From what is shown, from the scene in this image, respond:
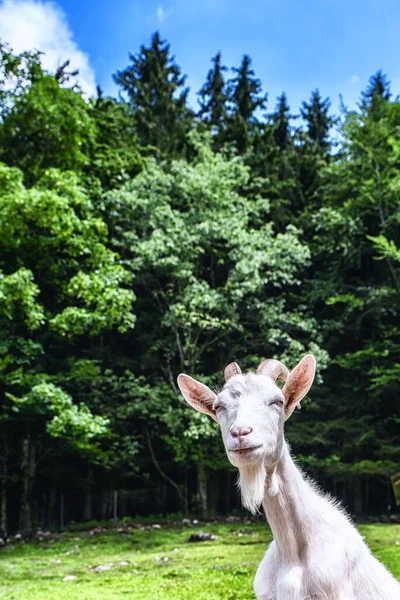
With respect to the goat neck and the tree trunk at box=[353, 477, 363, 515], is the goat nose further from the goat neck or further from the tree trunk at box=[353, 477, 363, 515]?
the tree trunk at box=[353, 477, 363, 515]

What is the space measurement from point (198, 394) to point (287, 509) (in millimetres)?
717

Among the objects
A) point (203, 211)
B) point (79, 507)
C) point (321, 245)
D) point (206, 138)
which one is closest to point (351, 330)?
point (321, 245)

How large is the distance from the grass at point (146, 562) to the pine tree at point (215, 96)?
15.5m

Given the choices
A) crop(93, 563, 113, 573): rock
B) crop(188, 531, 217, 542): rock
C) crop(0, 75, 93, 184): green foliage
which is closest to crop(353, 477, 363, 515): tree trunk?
crop(188, 531, 217, 542): rock

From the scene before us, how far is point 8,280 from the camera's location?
40.3 feet

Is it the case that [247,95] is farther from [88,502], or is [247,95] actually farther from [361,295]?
[88,502]

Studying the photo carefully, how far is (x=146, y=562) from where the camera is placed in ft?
31.5

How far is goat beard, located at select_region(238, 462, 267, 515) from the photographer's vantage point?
2.67 m

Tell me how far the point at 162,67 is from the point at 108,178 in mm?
8214

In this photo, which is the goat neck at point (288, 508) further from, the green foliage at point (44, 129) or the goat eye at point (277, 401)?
the green foliage at point (44, 129)

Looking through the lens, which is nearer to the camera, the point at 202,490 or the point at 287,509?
the point at 287,509

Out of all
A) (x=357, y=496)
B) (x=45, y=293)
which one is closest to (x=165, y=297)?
(x=45, y=293)

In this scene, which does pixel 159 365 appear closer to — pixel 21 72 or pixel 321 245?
pixel 321 245

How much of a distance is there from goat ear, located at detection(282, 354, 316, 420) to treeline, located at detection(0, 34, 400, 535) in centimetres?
1008
